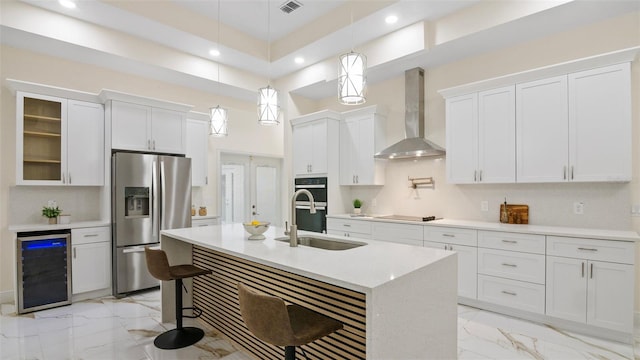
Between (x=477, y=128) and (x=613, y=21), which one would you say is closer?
(x=613, y=21)

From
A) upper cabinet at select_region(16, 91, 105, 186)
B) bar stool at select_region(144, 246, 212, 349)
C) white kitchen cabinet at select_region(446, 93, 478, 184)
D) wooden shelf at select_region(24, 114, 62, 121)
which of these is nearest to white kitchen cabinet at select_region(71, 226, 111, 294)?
upper cabinet at select_region(16, 91, 105, 186)

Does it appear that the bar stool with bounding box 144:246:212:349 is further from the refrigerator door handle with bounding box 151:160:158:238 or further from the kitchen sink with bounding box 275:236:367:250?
the refrigerator door handle with bounding box 151:160:158:238

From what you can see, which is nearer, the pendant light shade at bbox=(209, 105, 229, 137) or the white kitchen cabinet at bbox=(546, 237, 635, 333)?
the white kitchen cabinet at bbox=(546, 237, 635, 333)

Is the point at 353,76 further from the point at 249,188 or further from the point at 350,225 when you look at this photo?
the point at 249,188

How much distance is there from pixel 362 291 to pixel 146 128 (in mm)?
4096

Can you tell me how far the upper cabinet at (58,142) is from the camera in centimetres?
381

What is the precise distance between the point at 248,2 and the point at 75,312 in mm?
4145

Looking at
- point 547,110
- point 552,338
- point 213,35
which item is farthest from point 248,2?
point 552,338

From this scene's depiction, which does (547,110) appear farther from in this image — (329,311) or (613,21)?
(329,311)

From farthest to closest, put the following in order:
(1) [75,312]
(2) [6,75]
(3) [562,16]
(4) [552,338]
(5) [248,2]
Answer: (5) [248,2]
(2) [6,75]
(1) [75,312]
(3) [562,16]
(4) [552,338]

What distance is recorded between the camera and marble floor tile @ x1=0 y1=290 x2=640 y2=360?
8.61 feet

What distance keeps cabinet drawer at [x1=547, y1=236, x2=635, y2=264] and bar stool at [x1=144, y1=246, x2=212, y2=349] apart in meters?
3.22

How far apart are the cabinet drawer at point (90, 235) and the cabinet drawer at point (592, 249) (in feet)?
16.3

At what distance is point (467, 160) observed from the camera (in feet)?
13.0
